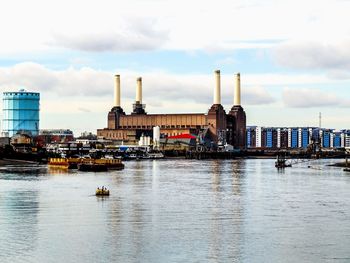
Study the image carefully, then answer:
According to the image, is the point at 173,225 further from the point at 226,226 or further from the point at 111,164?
the point at 111,164

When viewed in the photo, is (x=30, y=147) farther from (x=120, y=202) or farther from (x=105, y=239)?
(x=105, y=239)

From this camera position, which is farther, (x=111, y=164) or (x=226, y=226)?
(x=111, y=164)

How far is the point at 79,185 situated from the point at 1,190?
912 centimetres

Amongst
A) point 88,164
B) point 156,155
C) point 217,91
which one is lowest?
point 88,164

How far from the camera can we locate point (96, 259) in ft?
103

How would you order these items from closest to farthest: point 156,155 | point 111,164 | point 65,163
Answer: point 111,164, point 65,163, point 156,155

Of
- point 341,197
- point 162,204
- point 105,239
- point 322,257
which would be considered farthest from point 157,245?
point 341,197

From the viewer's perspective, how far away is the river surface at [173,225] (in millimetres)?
32469

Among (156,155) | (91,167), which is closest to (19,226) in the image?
(91,167)

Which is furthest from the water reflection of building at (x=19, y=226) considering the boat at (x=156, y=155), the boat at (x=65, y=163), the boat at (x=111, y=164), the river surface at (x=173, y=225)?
the boat at (x=156, y=155)

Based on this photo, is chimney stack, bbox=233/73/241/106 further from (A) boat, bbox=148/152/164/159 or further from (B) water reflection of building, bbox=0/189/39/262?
(B) water reflection of building, bbox=0/189/39/262

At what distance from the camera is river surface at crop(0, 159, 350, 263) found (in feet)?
107

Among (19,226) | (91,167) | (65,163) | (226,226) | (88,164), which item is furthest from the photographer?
(65,163)

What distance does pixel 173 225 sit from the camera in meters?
40.4
